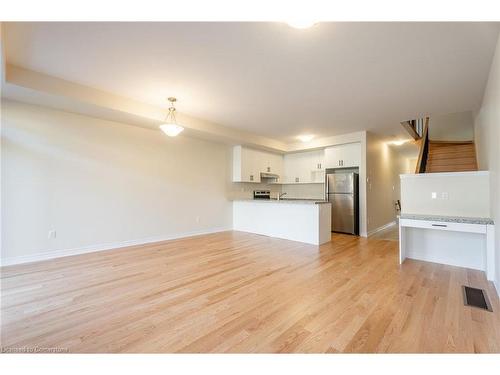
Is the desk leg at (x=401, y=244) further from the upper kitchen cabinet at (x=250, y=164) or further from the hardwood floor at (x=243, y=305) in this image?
the upper kitchen cabinet at (x=250, y=164)

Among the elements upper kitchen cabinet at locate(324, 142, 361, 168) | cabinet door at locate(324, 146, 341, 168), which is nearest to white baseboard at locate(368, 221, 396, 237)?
upper kitchen cabinet at locate(324, 142, 361, 168)

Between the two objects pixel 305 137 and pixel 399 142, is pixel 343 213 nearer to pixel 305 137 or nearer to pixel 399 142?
pixel 305 137

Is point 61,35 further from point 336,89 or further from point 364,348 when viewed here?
point 364,348

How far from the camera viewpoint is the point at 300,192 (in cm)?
746

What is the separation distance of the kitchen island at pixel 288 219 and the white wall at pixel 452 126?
353 cm

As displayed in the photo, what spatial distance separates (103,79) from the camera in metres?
3.08

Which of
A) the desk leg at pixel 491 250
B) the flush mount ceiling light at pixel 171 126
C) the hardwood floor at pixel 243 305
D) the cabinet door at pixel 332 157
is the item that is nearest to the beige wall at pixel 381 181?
the cabinet door at pixel 332 157

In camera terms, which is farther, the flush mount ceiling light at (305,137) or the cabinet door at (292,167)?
the cabinet door at (292,167)

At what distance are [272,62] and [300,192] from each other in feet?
17.3

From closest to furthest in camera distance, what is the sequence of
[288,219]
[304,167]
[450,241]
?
[450,241] → [288,219] → [304,167]

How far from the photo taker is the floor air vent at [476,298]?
7.16 ft

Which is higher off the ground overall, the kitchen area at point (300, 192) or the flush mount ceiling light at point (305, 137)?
the flush mount ceiling light at point (305, 137)

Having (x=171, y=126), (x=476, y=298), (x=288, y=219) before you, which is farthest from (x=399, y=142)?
(x=171, y=126)
